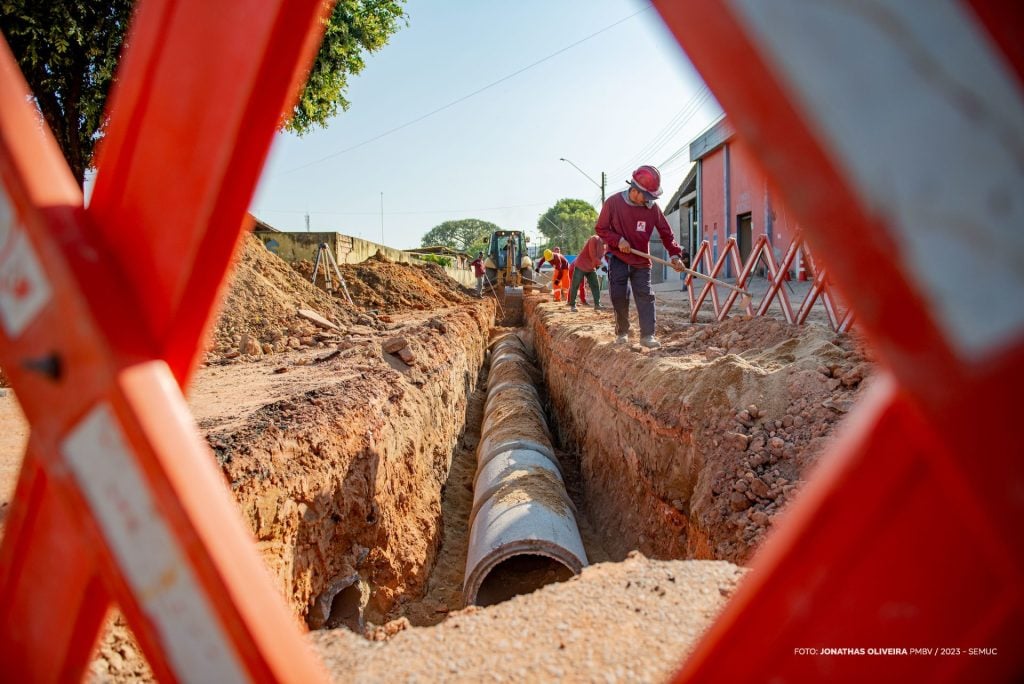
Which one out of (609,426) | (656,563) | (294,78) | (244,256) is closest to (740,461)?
(656,563)

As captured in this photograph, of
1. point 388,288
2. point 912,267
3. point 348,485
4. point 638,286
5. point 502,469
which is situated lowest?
point 502,469

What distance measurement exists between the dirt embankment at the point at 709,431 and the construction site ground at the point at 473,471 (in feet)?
0.05

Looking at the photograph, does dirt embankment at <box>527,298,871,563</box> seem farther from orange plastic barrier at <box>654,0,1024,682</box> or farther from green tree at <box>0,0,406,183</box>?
green tree at <box>0,0,406,183</box>

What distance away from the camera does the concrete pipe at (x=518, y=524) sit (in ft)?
12.2

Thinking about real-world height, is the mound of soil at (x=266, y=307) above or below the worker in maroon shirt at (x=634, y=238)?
above

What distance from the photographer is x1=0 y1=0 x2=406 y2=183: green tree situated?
7.11m

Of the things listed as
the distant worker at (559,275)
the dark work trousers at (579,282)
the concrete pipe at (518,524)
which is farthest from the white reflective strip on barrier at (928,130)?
the distant worker at (559,275)

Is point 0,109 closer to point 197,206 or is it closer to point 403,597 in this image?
point 197,206

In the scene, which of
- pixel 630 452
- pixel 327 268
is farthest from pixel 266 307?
pixel 630 452

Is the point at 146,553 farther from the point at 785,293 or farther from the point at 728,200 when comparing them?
the point at 728,200

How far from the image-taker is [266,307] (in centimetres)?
937

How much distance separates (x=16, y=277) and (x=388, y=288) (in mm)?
15992

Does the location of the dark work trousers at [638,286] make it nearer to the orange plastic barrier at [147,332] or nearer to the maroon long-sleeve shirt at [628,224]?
the maroon long-sleeve shirt at [628,224]

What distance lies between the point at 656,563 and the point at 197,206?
218 centimetres
